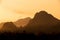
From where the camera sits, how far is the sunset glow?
0.51 m

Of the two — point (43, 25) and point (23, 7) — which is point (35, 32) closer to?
point (43, 25)

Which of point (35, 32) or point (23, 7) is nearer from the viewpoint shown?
point (35, 32)

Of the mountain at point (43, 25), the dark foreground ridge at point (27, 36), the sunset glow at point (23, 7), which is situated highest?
the sunset glow at point (23, 7)

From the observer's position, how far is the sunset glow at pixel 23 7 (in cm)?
51

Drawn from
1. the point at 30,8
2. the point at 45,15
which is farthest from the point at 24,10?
the point at 45,15

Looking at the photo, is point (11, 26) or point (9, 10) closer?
point (11, 26)

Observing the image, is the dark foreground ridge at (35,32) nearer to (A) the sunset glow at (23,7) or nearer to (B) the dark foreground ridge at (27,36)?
(B) the dark foreground ridge at (27,36)

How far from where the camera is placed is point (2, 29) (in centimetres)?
34

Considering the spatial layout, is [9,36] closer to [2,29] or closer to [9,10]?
[2,29]

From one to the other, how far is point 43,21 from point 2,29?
102 mm

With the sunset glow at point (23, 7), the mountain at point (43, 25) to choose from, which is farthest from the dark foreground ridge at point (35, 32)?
the sunset glow at point (23, 7)

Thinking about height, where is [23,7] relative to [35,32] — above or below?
above

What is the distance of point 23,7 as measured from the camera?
54 cm

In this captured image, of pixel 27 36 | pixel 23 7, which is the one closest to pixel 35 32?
pixel 27 36
